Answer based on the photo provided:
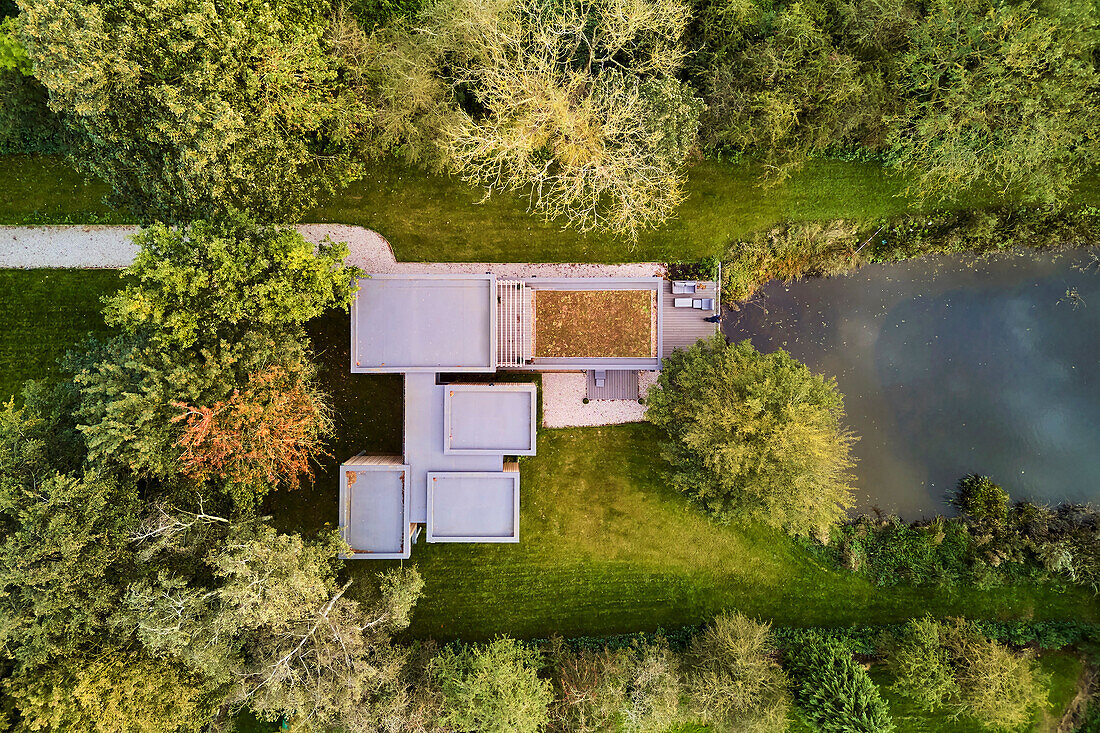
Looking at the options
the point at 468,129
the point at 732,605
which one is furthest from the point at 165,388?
the point at 732,605

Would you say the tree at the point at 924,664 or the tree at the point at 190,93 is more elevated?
the tree at the point at 190,93

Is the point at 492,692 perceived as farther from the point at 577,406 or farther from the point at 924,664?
the point at 924,664

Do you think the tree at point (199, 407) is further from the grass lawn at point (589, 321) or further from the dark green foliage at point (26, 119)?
the dark green foliage at point (26, 119)

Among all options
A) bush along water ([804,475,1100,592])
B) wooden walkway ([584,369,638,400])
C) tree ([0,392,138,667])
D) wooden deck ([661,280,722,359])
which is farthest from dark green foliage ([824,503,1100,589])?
tree ([0,392,138,667])

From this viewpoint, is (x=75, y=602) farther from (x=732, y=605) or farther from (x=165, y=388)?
(x=732, y=605)

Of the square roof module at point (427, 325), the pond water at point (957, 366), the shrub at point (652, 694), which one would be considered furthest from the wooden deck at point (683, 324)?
the shrub at point (652, 694)

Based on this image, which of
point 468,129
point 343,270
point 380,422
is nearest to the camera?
point 343,270

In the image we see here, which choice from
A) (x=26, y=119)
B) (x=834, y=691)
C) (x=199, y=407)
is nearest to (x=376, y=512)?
(x=199, y=407)

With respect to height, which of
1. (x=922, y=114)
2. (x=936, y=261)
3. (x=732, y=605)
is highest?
(x=922, y=114)
